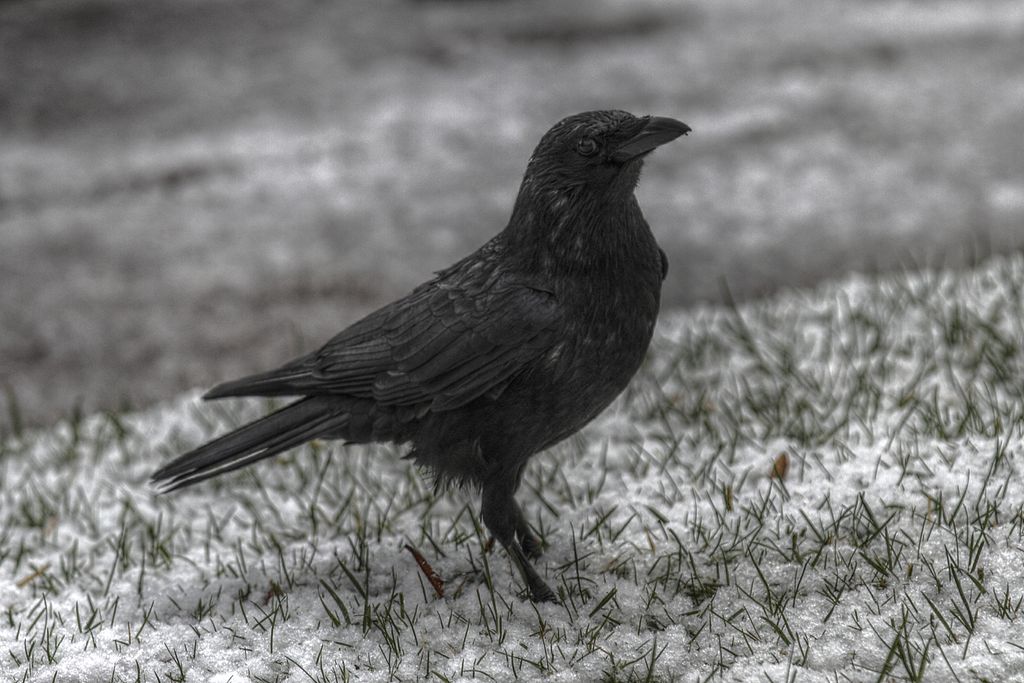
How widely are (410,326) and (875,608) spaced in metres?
1.65

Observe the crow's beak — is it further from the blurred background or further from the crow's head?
the blurred background

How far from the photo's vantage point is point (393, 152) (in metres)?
8.46

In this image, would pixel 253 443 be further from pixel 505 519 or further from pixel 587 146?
pixel 587 146

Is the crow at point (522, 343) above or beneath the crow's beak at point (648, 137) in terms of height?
beneath

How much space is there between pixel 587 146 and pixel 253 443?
1.44 m

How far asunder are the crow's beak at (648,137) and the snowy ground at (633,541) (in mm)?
1189

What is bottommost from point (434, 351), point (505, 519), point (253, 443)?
point (505, 519)

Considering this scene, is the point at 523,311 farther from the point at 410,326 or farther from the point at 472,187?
the point at 472,187

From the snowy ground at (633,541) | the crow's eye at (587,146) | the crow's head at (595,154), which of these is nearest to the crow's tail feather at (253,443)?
the snowy ground at (633,541)

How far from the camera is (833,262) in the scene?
6.88 m

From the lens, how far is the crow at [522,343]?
11.4 ft

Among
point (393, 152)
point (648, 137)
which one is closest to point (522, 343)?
point (648, 137)

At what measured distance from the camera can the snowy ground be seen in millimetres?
3209

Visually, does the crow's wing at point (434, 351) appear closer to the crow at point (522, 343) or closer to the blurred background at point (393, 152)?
the crow at point (522, 343)
